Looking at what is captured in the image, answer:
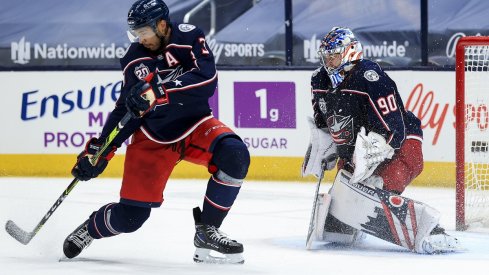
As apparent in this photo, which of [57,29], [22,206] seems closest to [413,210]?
[22,206]

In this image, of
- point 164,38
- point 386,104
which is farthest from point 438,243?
point 164,38

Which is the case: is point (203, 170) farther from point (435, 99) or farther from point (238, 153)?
point (238, 153)

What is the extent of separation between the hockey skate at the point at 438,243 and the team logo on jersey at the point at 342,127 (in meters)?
0.50

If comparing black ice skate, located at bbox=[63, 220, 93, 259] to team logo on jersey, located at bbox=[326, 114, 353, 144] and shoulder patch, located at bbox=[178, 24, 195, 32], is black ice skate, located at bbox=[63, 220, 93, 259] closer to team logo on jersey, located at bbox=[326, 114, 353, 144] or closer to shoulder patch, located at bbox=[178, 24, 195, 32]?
shoulder patch, located at bbox=[178, 24, 195, 32]

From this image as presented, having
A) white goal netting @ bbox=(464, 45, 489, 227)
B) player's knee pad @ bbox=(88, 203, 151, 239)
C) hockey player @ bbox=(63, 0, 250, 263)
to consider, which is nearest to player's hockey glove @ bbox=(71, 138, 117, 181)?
hockey player @ bbox=(63, 0, 250, 263)

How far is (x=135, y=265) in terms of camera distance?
4.42m

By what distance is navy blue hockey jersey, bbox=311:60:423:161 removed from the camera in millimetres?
4688

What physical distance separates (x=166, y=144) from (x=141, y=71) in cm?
28

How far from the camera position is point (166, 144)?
444 cm

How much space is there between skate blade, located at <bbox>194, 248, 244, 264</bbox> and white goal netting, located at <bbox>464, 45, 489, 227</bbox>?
1648mm

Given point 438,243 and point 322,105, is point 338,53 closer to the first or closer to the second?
point 322,105

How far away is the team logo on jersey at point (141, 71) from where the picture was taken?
441cm

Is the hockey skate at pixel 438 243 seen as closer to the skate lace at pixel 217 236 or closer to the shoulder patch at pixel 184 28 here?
the skate lace at pixel 217 236

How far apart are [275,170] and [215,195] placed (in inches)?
130
